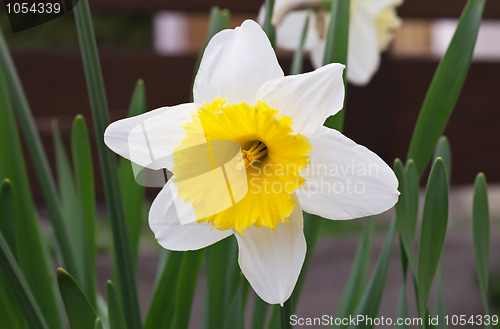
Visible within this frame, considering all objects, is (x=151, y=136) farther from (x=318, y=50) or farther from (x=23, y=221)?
(x=318, y=50)

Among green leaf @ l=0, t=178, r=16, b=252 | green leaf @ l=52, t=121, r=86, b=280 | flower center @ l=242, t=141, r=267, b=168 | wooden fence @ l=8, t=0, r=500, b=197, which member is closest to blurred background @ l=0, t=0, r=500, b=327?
wooden fence @ l=8, t=0, r=500, b=197

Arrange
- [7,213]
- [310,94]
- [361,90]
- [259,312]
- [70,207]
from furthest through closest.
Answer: [361,90] → [70,207] → [259,312] → [7,213] → [310,94]

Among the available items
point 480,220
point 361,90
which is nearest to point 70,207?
point 480,220

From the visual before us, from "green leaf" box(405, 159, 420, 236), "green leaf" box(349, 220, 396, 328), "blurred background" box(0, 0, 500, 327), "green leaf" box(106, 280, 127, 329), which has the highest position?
"green leaf" box(405, 159, 420, 236)

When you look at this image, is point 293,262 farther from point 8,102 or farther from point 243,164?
point 8,102

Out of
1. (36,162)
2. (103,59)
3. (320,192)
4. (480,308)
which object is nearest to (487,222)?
(320,192)

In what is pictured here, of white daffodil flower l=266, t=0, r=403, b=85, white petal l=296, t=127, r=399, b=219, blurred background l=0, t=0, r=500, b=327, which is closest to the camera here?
white petal l=296, t=127, r=399, b=219

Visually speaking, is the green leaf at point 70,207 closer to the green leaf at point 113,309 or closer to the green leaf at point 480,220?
the green leaf at point 113,309

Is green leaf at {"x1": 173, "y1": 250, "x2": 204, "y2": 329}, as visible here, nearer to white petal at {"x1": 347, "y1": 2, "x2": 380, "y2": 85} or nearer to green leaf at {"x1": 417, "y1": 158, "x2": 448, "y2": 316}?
green leaf at {"x1": 417, "y1": 158, "x2": 448, "y2": 316}
